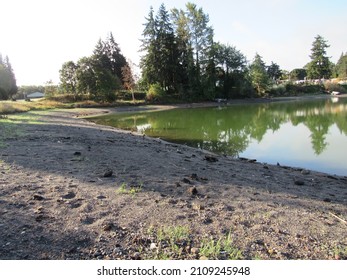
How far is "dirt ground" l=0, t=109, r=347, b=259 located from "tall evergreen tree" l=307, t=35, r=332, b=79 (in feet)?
252

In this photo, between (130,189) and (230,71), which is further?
(230,71)

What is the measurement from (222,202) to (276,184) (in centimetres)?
232

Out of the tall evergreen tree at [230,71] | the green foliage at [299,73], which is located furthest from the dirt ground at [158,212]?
the green foliage at [299,73]

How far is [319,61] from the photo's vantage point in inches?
2913

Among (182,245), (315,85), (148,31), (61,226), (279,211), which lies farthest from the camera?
(315,85)

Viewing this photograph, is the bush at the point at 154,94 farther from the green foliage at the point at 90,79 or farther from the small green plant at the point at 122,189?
the small green plant at the point at 122,189

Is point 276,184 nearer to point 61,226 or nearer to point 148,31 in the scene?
point 61,226

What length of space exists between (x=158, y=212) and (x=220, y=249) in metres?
1.23

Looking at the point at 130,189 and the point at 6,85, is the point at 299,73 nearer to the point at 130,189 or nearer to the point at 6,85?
the point at 6,85

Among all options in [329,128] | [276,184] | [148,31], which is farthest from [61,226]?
[148,31]

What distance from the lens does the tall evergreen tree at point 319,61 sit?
73438 mm

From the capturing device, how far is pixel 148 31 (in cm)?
4756

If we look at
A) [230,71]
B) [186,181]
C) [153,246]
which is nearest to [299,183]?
[186,181]

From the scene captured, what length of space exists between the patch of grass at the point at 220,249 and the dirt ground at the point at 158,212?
14mm
